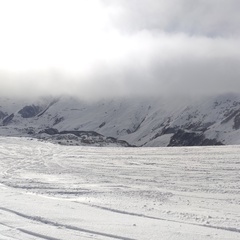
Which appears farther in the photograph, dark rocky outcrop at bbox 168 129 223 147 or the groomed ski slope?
dark rocky outcrop at bbox 168 129 223 147

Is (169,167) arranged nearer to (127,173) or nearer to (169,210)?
(127,173)

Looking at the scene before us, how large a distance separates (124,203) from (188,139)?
6901 inches

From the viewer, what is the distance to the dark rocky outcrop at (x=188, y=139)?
168100 mm

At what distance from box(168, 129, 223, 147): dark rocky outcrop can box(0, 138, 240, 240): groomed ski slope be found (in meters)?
146

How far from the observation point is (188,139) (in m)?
185

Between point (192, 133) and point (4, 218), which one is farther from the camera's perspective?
point (192, 133)

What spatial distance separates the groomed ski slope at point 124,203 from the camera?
368 inches

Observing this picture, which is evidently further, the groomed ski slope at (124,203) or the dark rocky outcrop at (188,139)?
the dark rocky outcrop at (188,139)

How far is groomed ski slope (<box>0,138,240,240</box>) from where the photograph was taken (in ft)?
30.7

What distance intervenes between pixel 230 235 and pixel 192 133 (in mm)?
182042

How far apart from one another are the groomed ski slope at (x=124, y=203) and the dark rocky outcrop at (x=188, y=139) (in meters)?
146

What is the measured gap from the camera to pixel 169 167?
78.1 ft

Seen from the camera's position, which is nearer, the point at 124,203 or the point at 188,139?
the point at 124,203

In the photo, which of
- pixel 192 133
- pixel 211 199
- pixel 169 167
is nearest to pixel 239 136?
pixel 192 133
